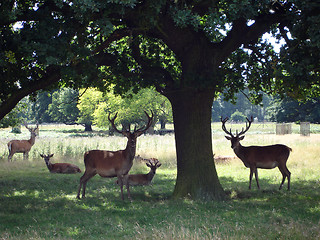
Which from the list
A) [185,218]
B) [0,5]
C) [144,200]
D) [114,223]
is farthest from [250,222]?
[0,5]

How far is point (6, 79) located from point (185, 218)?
246 inches

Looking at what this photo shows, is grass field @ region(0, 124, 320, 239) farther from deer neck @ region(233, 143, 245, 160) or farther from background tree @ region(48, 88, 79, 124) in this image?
background tree @ region(48, 88, 79, 124)

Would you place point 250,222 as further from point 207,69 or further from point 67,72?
point 67,72

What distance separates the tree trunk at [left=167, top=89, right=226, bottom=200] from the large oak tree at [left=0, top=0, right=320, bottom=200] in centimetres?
3

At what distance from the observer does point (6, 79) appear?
36.1 ft

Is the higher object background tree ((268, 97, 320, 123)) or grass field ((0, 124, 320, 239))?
background tree ((268, 97, 320, 123))

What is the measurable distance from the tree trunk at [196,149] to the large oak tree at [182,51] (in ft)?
0.09

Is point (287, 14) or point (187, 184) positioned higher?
point (287, 14)

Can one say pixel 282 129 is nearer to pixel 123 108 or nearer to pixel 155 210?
pixel 123 108

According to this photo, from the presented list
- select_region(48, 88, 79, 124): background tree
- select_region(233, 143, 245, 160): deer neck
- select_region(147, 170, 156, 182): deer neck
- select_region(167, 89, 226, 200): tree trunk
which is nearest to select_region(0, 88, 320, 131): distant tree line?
select_region(48, 88, 79, 124): background tree

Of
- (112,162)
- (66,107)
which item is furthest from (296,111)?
(112,162)

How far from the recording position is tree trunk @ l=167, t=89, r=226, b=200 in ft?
36.2

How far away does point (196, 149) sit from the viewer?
1108 cm

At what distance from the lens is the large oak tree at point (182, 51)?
9031 mm
